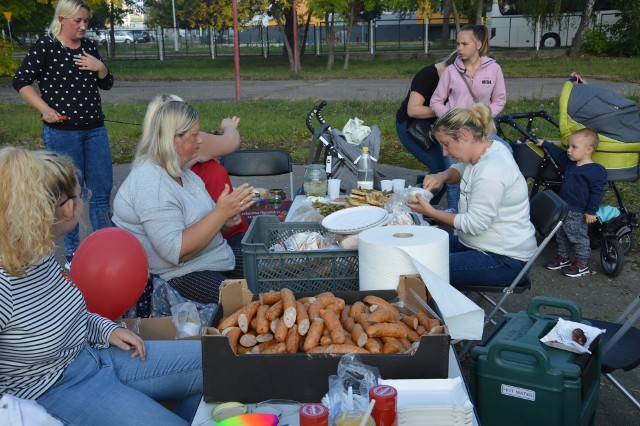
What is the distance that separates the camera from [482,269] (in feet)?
12.5

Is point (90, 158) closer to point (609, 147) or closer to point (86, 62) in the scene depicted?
point (86, 62)

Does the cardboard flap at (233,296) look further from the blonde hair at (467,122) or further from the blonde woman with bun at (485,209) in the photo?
the blonde hair at (467,122)

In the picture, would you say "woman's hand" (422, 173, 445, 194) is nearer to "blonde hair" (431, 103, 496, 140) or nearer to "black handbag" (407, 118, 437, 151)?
"blonde hair" (431, 103, 496, 140)

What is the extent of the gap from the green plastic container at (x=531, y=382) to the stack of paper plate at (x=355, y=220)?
82 cm

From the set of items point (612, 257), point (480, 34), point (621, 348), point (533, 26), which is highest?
point (533, 26)

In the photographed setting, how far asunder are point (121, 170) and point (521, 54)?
22889mm

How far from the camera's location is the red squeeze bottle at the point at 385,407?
1843 millimetres

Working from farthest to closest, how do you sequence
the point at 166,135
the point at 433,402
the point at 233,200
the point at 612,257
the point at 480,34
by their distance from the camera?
the point at 480,34 → the point at 612,257 → the point at 166,135 → the point at 233,200 → the point at 433,402

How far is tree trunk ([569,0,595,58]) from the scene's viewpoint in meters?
25.3

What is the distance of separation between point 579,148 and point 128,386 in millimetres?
4047

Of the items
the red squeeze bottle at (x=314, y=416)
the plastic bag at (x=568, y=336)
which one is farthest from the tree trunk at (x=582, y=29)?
the red squeeze bottle at (x=314, y=416)

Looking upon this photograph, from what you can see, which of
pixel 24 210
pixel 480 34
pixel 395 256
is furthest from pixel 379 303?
pixel 480 34

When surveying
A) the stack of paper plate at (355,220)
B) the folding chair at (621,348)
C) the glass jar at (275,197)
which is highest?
the stack of paper plate at (355,220)

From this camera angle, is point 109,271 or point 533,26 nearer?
point 109,271
